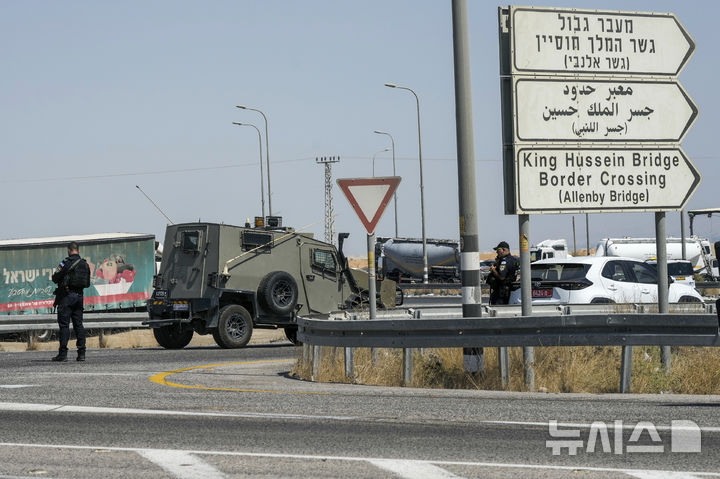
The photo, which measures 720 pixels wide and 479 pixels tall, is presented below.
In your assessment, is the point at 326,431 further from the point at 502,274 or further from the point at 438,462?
the point at 502,274

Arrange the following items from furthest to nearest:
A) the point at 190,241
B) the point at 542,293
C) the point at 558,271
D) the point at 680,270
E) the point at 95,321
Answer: the point at 680,270 → the point at 95,321 → the point at 190,241 → the point at 558,271 → the point at 542,293

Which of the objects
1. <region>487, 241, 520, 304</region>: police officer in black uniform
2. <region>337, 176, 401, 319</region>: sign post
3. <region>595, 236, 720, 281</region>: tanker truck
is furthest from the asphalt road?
<region>595, 236, 720, 281</region>: tanker truck

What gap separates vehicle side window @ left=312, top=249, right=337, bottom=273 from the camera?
23875mm

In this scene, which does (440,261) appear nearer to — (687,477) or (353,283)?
(353,283)

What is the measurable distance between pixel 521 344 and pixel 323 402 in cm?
262

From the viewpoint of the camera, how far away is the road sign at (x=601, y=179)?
14.0 m

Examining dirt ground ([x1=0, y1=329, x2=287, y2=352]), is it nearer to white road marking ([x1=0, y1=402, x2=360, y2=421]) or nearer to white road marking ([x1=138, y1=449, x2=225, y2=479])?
white road marking ([x1=0, y1=402, x2=360, y2=421])

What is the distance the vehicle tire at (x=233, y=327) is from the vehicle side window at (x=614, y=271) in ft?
23.5

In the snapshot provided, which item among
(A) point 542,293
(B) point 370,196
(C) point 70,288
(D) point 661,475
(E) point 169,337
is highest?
(B) point 370,196

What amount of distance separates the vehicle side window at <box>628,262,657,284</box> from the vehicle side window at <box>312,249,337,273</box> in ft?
22.7

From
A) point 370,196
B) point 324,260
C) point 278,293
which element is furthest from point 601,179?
point 324,260

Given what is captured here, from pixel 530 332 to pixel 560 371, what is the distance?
2.07 ft

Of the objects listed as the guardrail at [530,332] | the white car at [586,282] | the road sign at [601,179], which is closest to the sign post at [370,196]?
the guardrail at [530,332]

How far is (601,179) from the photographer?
14.2m
